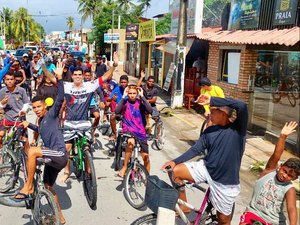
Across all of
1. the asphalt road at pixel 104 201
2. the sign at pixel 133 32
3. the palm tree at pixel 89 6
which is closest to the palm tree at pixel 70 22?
the palm tree at pixel 89 6

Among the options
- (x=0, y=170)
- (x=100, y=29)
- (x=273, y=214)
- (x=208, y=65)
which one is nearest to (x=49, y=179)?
(x=0, y=170)

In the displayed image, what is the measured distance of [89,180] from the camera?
17.8 ft

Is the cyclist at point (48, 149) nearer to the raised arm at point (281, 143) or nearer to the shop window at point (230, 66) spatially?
the raised arm at point (281, 143)

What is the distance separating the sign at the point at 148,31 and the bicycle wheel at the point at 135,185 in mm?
15096

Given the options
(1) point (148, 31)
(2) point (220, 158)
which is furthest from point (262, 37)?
(1) point (148, 31)

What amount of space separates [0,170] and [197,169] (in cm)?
307

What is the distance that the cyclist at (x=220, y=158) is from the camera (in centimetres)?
371

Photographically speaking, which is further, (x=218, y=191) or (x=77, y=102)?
(x=77, y=102)

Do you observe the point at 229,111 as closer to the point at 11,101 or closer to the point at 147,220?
the point at 147,220

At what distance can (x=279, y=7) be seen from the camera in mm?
9461

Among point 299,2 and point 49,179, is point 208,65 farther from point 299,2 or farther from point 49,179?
point 49,179

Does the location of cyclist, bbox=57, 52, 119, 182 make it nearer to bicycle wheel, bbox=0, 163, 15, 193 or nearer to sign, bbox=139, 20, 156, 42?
bicycle wheel, bbox=0, 163, 15, 193

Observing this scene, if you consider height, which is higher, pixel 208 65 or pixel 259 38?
pixel 259 38

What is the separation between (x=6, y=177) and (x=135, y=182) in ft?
6.41
